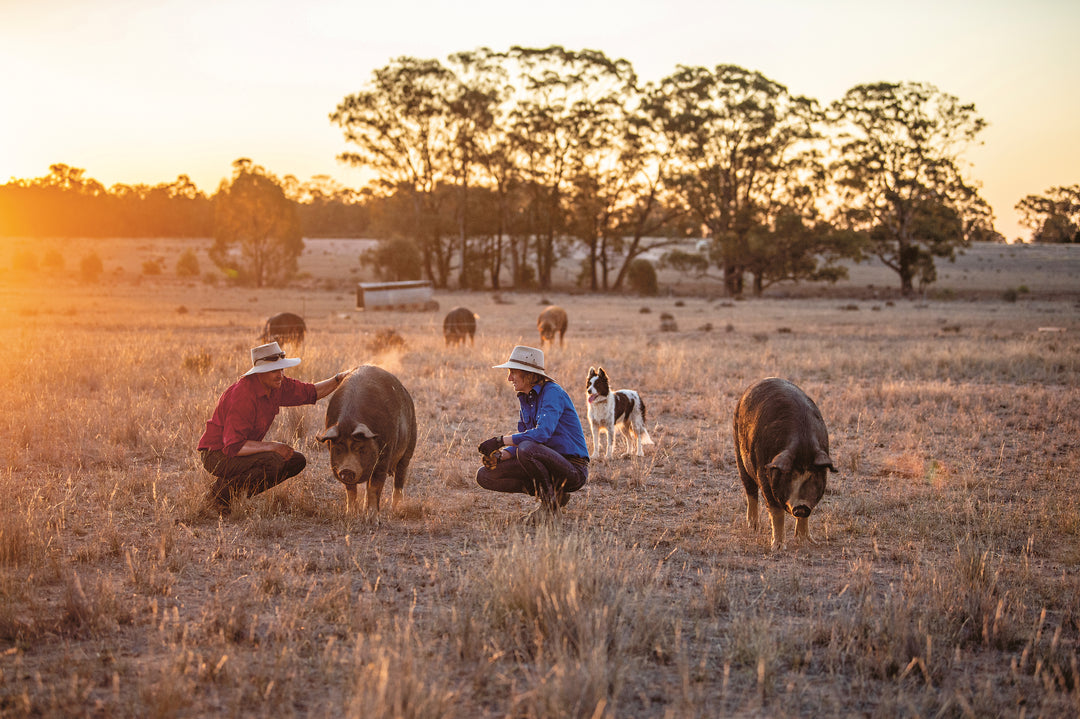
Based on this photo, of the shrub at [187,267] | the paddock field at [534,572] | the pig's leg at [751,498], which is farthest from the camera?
the shrub at [187,267]

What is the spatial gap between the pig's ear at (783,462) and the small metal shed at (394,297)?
1328 inches

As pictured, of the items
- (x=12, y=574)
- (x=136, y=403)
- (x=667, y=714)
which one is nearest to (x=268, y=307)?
(x=136, y=403)

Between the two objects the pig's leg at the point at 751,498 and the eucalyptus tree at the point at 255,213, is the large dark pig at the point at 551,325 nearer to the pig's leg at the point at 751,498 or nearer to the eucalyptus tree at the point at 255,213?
the pig's leg at the point at 751,498

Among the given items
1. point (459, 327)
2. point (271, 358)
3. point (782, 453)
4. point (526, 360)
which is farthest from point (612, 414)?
point (459, 327)

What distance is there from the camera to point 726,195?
56.8m

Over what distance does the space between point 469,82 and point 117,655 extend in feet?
187

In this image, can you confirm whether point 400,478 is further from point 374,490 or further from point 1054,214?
point 1054,214

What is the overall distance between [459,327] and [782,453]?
16600 millimetres

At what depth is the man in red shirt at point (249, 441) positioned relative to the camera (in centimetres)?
730

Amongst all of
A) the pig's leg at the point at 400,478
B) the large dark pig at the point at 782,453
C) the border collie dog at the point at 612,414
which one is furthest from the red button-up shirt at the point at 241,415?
the large dark pig at the point at 782,453

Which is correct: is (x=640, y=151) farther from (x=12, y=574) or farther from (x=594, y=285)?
(x=12, y=574)

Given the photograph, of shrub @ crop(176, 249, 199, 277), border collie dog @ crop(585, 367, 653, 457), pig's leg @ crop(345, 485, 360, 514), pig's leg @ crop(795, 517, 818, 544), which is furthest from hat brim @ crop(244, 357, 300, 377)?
shrub @ crop(176, 249, 199, 277)

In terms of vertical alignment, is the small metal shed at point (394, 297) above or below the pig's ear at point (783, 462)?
above

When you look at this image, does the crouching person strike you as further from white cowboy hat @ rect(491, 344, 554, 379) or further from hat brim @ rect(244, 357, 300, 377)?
hat brim @ rect(244, 357, 300, 377)
